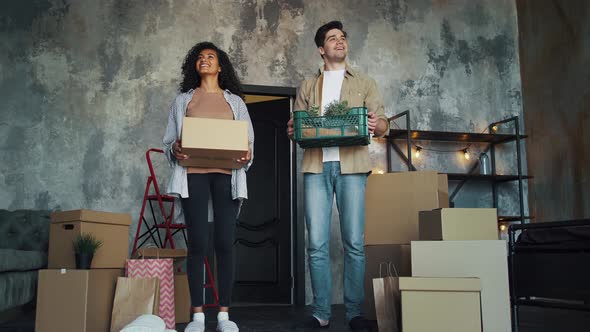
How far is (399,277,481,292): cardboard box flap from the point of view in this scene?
226cm

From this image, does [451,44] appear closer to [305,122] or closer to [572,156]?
[572,156]

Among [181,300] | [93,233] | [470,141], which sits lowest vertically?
[181,300]

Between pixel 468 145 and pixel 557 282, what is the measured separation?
2772 mm

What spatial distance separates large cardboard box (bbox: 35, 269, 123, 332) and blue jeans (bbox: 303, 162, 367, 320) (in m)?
1.05

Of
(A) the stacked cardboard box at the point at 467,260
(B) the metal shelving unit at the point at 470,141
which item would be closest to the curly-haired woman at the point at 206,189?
(A) the stacked cardboard box at the point at 467,260

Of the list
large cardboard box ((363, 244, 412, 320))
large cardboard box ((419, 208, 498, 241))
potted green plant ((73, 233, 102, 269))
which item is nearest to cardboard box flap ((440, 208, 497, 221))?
large cardboard box ((419, 208, 498, 241))

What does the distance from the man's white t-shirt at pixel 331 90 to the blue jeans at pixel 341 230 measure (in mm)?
47

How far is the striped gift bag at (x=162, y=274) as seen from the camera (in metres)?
2.83

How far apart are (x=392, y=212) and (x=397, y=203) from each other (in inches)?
2.3

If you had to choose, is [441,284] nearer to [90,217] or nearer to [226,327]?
[226,327]

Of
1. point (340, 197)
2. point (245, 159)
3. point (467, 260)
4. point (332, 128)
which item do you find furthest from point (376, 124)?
point (467, 260)

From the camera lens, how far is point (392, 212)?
10.5ft

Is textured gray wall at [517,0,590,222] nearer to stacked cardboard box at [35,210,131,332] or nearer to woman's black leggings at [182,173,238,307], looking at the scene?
woman's black leggings at [182,173,238,307]

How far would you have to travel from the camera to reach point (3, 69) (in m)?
4.37
